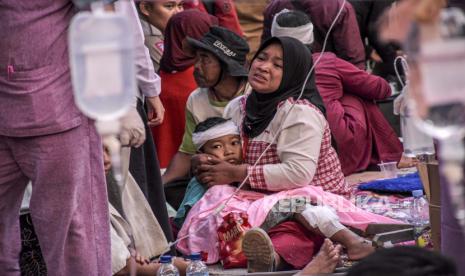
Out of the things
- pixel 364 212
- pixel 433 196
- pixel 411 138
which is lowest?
pixel 364 212

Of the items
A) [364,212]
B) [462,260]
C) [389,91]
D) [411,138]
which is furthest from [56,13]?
[389,91]

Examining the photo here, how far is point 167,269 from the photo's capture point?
4230 millimetres

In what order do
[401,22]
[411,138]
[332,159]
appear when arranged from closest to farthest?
[401,22], [411,138], [332,159]

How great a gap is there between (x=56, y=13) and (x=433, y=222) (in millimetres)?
1542

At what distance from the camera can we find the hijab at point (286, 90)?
15.5ft

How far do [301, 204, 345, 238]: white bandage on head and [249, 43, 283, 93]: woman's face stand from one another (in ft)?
2.08

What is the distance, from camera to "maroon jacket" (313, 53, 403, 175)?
5.62m

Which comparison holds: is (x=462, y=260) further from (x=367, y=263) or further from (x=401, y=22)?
(x=401, y=22)

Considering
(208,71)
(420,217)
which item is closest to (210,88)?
(208,71)

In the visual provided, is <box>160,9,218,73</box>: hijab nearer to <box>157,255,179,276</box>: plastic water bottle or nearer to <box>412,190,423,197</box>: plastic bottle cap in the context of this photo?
<box>412,190,423,197</box>: plastic bottle cap

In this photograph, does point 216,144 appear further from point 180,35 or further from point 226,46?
point 180,35

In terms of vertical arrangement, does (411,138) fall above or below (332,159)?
Answer: above

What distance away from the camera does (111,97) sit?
1719 mm

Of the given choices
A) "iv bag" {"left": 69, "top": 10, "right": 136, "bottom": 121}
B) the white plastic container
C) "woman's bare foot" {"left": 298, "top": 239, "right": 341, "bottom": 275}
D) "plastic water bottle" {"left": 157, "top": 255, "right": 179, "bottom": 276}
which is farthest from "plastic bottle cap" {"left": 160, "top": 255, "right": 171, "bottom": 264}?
"iv bag" {"left": 69, "top": 10, "right": 136, "bottom": 121}
